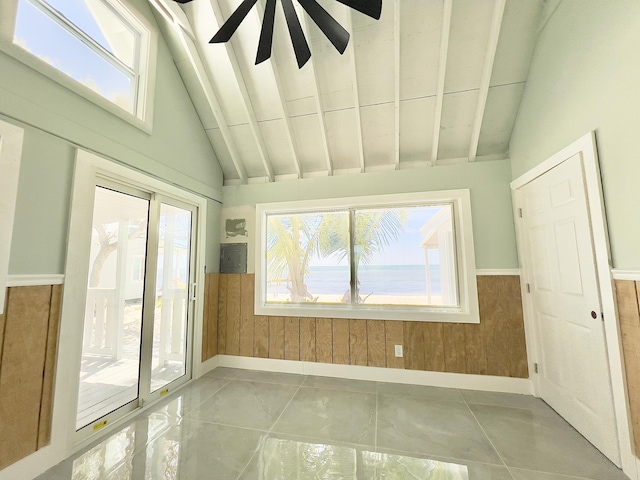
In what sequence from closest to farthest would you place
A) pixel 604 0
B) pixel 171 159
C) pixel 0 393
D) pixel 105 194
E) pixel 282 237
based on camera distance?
pixel 0 393, pixel 604 0, pixel 105 194, pixel 171 159, pixel 282 237

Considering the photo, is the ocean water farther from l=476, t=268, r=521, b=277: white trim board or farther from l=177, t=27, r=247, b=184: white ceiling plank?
l=177, t=27, r=247, b=184: white ceiling plank

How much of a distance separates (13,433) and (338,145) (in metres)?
3.67

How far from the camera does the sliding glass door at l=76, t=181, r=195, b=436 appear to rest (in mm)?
2227

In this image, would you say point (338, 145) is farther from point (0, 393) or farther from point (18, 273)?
point (0, 393)

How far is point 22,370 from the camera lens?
171 cm

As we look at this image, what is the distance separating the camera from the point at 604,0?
5.83 ft

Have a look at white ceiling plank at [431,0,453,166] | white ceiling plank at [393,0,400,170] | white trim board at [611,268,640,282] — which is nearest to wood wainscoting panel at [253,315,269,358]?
white ceiling plank at [393,0,400,170]

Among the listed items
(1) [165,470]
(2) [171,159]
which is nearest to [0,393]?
(1) [165,470]

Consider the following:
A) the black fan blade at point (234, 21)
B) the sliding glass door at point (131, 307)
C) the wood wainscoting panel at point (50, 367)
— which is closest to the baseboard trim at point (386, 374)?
the sliding glass door at point (131, 307)

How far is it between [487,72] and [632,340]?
8.00ft

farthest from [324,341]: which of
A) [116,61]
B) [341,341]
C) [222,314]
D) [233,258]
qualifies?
[116,61]

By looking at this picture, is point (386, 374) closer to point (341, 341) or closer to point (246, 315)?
point (341, 341)

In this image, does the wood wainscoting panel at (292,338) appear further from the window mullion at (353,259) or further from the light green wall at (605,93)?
the light green wall at (605,93)

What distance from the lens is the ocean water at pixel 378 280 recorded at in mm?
3338
